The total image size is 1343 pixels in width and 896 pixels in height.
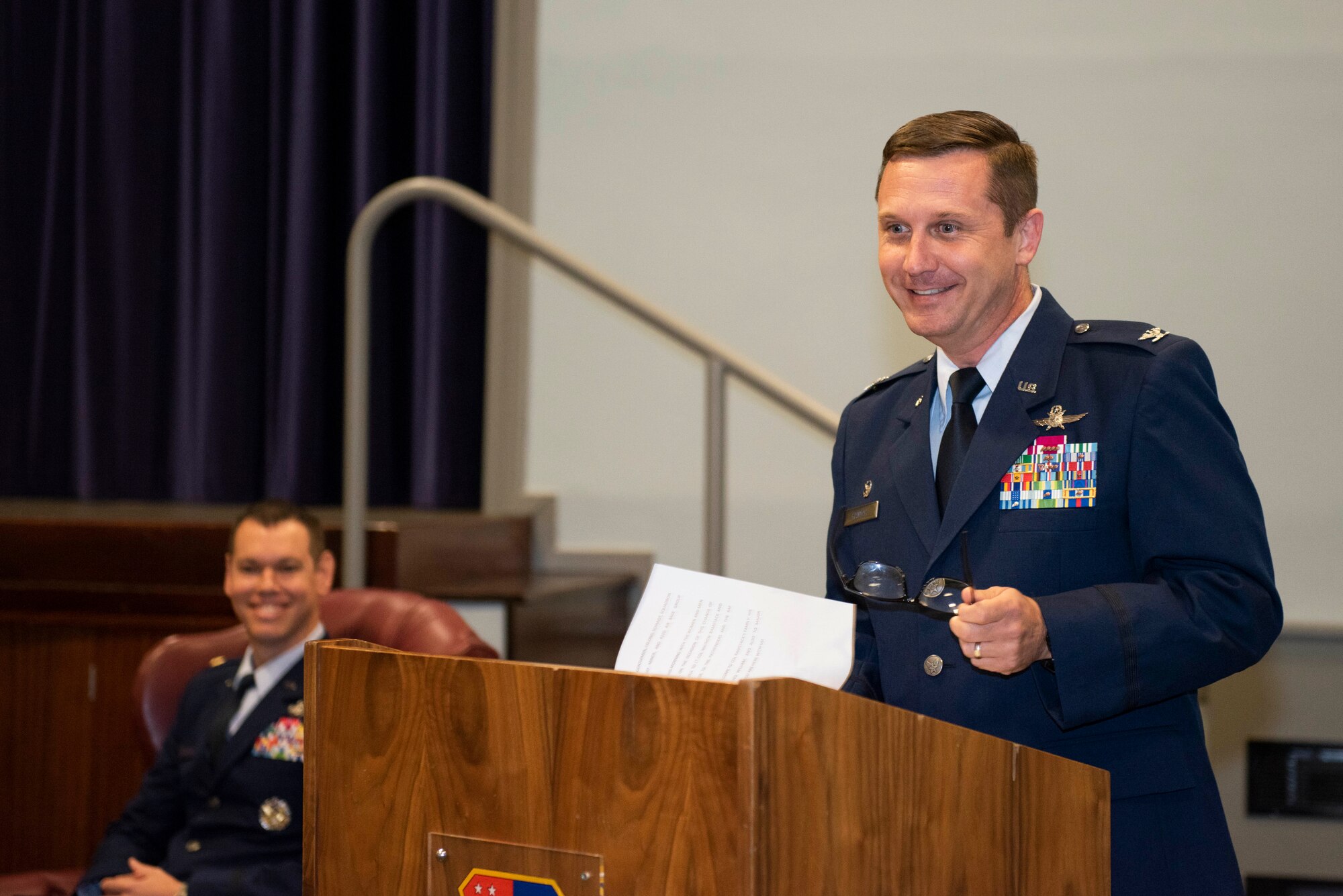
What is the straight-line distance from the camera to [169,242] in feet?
13.9

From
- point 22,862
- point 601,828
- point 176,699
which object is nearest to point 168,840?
point 176,699

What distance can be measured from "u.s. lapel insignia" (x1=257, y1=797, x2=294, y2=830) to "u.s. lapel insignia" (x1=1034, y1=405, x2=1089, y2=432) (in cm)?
142

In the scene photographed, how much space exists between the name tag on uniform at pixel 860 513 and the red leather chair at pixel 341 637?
0.96 metres

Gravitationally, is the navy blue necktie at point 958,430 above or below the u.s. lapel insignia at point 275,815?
above

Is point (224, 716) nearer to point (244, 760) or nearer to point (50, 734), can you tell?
point (244, 760)

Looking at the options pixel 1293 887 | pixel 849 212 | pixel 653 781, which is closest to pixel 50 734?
pixel 849 212

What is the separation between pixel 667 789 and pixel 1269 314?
3.10 m

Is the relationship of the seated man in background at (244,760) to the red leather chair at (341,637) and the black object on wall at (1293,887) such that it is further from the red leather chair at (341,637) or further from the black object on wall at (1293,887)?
the black object on wall at (1293,887)

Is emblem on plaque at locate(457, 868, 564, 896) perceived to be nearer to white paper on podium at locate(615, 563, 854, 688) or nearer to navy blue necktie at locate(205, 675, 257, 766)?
white paper on podium at locate(615, 563, 854, 688)

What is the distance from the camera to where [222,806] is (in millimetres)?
2156

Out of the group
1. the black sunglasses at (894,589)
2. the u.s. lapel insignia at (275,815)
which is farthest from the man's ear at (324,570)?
the black sunglasses at (894,589)

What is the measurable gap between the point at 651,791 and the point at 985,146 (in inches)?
28.8

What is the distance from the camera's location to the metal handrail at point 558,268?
2836 millimetres

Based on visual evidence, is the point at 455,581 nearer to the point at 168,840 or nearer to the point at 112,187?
the point at 168,840
